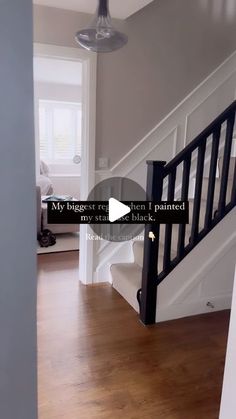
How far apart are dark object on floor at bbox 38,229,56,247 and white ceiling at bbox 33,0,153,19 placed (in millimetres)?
2649

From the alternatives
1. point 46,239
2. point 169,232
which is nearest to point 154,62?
point 169,232

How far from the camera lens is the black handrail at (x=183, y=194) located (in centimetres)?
239

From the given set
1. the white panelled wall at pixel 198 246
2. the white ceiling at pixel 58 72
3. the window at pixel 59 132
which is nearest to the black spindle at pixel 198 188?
the white panelled wall at pixel 198 246

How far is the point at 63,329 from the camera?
2443 millimetres

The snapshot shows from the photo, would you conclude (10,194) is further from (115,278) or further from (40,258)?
(40,258)

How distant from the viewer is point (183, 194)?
97.0 inches

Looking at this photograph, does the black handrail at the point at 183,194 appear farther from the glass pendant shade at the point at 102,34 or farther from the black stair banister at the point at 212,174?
the glass pendant shade at the point at 102,34

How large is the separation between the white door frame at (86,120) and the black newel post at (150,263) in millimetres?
848

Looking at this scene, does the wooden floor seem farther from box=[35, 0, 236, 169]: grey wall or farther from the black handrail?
box=[35, 0, 236, 169]: grey wall

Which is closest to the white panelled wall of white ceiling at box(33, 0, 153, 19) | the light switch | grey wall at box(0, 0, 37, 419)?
the light switch

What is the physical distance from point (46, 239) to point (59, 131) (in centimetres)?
364

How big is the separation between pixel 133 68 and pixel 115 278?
6.62ft

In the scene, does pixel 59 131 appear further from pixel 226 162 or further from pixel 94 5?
pixel 226 162

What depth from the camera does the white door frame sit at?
9.25 ft
